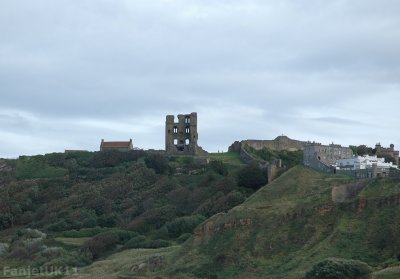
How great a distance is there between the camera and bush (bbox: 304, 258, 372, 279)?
140 feet

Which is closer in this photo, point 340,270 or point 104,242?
point 340,270

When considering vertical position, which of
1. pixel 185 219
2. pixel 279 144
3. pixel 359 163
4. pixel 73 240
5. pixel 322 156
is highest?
pixel 279 144

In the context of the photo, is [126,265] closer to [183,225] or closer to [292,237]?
[292,237]

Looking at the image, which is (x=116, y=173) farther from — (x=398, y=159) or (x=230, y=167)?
(x=398, y=159)

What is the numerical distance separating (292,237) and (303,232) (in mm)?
795

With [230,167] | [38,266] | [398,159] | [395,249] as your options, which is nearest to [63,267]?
[38,266]

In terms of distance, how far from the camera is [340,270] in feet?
141

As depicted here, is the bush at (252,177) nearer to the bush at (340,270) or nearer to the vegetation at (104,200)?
the vegetation at (104,200)

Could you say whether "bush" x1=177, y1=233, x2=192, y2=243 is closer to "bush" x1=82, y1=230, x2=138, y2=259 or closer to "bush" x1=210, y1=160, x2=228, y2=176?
"bush" x1=82, y1=230, x2=138, y2=259

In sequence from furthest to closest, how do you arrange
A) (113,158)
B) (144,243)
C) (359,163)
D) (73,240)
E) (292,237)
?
(113,158)
(359,163)
(73,240)
(144,243)
(292,237)

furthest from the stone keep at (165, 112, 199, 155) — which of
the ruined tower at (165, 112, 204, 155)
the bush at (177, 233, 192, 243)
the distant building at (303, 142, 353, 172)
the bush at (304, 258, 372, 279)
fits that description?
the bush at (304, 258, 372, 279)

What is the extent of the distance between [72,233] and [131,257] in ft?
64.5

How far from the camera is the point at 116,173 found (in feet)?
336

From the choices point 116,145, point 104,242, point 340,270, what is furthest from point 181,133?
point 340,270
